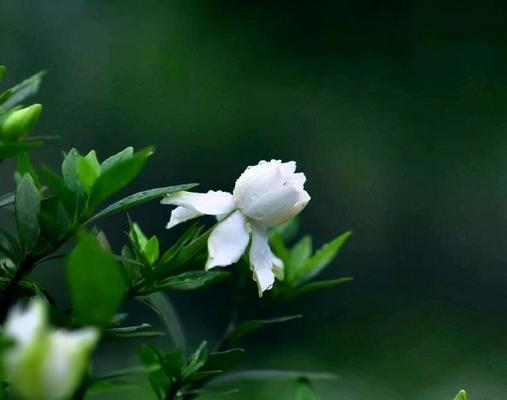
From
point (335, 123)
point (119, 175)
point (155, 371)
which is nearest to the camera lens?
point (119, 175)

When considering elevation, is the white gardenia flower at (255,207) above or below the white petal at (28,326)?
below

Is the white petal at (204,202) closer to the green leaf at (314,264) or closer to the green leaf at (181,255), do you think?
the green leaf at (181,255)

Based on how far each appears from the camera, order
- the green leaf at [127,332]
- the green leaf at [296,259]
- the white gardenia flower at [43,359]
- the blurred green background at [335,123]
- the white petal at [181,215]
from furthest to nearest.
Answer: the blurred green background at [335,123]
the green leaf at [296,259]
the white petal at [181,215]
the green leaf at [127,332]
the white gardenia flower at [43,359]

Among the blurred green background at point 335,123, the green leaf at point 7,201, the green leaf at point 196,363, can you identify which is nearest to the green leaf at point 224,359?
the green leaf at point 196,363

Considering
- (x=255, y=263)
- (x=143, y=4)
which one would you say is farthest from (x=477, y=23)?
(x=255, y=263)

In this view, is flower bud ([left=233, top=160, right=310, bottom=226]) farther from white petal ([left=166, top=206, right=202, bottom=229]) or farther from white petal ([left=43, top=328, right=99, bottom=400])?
white petal ([left=43, top=328, right=99, bottom=400])

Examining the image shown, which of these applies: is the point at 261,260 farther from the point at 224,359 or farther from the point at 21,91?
the point at 21,91

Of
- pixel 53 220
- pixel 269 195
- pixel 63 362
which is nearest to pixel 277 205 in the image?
pixel 269 195
